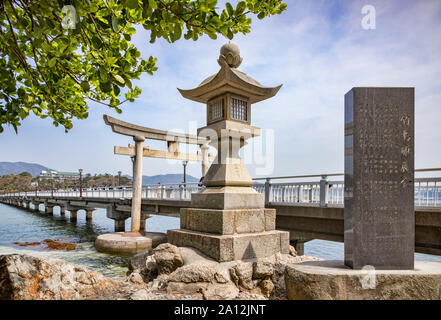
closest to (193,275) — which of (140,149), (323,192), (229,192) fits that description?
(229,192)

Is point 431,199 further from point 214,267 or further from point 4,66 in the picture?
point 4,66

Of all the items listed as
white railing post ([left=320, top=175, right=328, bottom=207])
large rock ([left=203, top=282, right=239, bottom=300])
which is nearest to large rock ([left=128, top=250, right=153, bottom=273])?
large rock ([left=203, top=282, right=239, bottom=300])

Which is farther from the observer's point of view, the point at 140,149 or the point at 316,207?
the point at 140,149

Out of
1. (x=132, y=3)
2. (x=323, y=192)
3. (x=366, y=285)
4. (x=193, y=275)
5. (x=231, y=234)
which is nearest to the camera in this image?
(x=132, y=3)

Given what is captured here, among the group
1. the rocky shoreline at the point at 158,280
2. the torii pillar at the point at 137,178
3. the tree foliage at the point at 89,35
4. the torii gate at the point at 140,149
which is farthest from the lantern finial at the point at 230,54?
the torii pillar at the point at 137,178

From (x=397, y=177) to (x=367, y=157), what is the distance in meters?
0.50

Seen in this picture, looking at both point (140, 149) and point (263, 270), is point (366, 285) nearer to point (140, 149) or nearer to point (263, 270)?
point (263, 270)

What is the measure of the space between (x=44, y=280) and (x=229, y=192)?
→ 319cm

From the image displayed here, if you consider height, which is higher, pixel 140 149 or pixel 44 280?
pixel 140 149

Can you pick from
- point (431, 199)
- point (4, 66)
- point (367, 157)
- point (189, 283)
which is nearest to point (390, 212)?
point (367, 157)

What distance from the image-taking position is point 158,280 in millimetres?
4324

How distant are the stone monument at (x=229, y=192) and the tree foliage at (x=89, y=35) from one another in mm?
2036

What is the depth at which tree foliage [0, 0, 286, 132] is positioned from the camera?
2.92 m

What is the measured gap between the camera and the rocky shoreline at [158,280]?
3.18 meters
